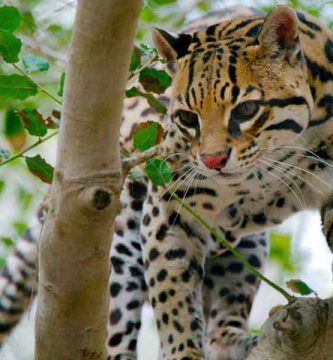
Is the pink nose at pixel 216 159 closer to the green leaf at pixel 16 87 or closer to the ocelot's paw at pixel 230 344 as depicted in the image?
the green leaf at pixel 16 87

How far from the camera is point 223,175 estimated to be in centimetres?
495

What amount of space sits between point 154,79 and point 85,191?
3.74 feet

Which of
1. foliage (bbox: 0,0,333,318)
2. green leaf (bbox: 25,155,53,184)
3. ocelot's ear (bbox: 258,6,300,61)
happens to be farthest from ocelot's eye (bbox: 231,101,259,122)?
green leaf (bbox: 25,155,53,184)

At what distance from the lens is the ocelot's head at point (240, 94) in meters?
4.82

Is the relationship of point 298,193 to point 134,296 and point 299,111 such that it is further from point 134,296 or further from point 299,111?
point 134,296

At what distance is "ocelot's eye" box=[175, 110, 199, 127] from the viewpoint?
4.98 metres

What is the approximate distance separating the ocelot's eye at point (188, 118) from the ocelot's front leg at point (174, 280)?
687mm

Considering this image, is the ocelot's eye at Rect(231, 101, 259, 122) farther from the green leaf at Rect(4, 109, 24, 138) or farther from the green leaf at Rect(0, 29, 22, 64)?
the green leaf at Rect(0, 29, 22, 64)

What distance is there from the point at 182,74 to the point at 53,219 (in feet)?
6.35

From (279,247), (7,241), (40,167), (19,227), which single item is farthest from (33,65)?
(279,247)

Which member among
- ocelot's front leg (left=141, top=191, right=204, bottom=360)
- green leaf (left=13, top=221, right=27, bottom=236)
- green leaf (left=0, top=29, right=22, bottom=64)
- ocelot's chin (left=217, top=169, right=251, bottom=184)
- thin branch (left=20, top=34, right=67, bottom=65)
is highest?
green leaf (left=0, top=29, right=22, bottom=64)

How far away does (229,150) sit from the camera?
15.6 feet

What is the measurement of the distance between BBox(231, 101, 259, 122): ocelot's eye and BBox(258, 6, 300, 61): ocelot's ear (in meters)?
0.33

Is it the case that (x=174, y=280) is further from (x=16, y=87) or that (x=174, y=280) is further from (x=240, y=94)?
(x=16, y=87)
